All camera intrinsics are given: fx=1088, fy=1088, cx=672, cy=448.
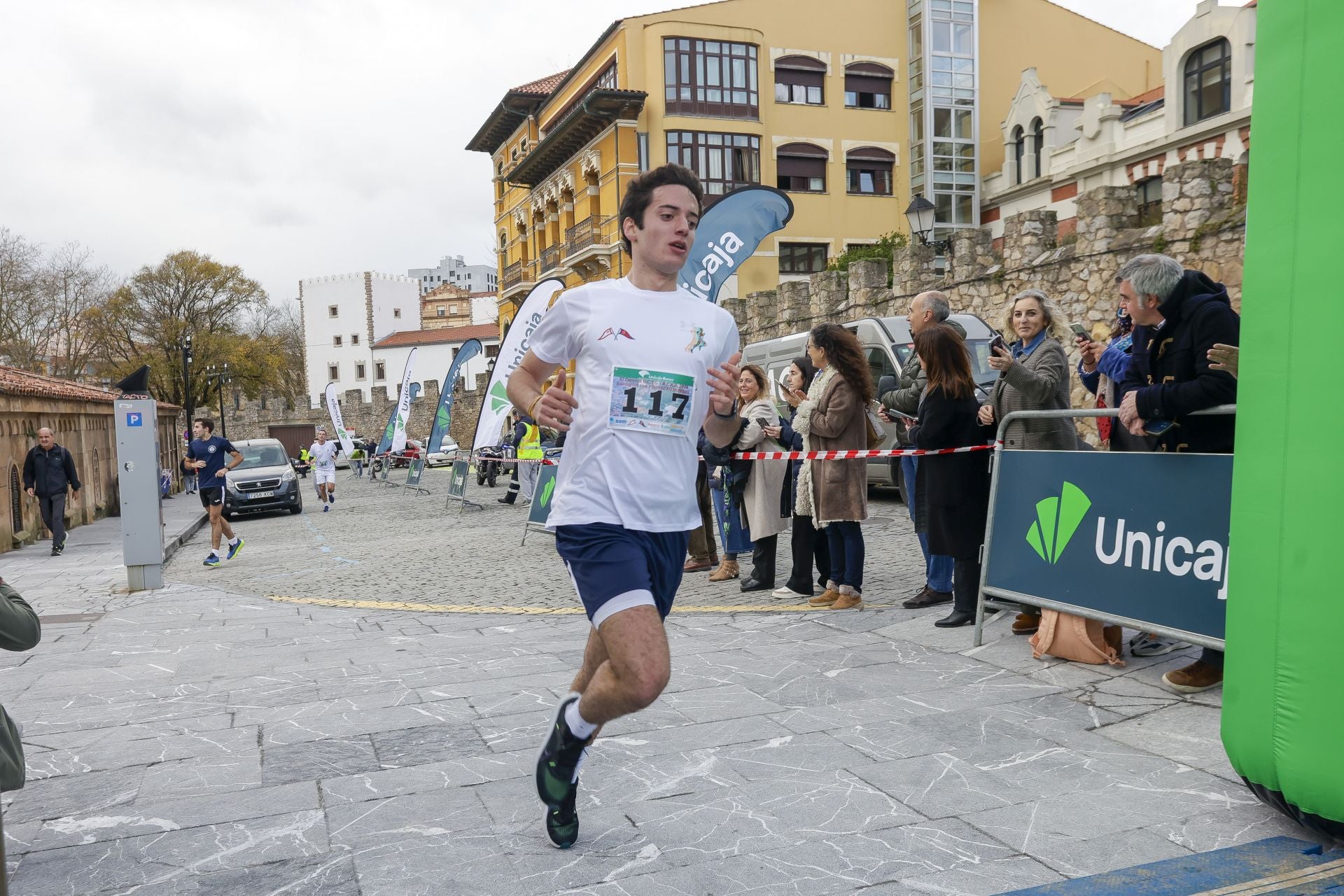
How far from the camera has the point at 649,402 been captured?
10.6 ft

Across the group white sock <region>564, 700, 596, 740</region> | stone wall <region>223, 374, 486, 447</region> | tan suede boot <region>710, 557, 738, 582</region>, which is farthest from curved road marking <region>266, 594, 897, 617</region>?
stone wall <region>223, 374, 486, 447</region>

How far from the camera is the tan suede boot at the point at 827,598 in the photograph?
7.44 meters

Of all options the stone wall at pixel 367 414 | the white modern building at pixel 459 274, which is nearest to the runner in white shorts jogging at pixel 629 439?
the stone wall at pixel 367 414

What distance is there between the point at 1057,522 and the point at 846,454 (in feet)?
7.37

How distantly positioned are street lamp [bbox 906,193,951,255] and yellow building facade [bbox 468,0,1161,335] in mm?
18662

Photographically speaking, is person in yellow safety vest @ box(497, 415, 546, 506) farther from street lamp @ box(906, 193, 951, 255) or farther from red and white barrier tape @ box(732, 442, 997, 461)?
red and white barrier tape @ box(732, 442, 997, 461)

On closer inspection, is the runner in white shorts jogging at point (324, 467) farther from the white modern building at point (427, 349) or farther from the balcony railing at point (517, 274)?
the white modern building at point (427, 349)

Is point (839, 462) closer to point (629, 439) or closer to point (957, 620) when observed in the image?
point (957, 620)

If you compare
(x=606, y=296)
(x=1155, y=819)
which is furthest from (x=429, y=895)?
(x=1155, y=819)

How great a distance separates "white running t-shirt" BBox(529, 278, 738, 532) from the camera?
3.18m

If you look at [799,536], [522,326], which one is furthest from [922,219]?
[799,536]

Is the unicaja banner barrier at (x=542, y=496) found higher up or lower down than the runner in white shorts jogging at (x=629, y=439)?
lower down

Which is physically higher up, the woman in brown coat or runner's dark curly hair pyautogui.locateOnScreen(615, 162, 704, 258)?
runner's dark curly hair pyautogui.locateOnScreen(615, 162, 704, 258)

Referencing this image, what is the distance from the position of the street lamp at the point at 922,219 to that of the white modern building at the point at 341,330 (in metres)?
78.8
